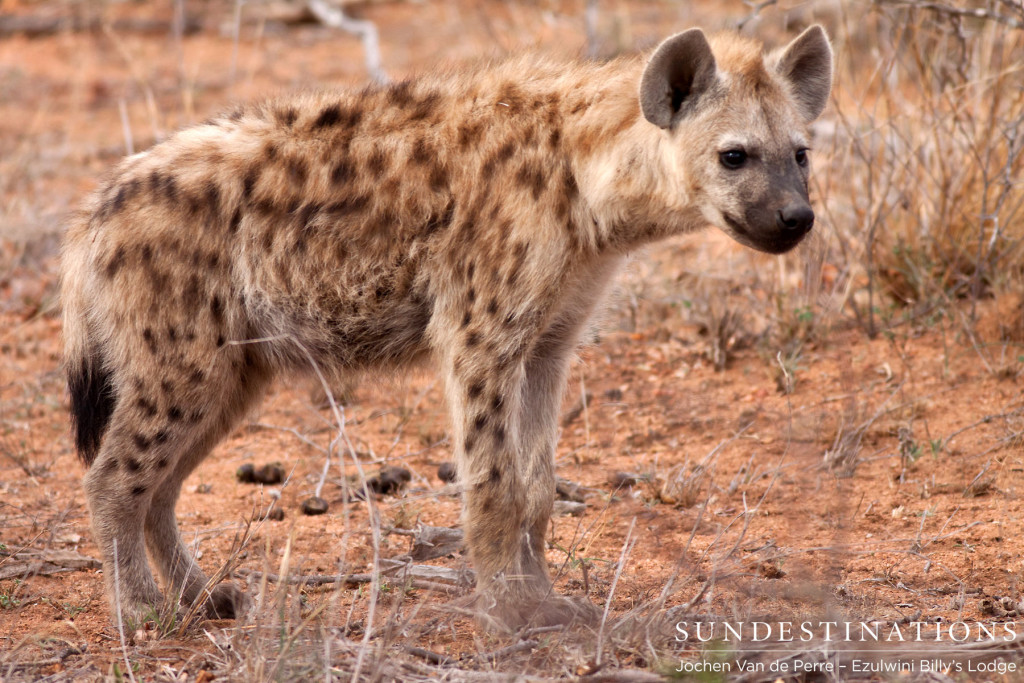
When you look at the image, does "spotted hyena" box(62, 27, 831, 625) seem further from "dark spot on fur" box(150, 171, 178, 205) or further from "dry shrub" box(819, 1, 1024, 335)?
"dry shrub" box(819, 1, 1024, 335)

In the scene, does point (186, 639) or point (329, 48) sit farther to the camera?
point (329, 48)

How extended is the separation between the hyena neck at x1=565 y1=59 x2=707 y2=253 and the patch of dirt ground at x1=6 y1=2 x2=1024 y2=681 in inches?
28.8

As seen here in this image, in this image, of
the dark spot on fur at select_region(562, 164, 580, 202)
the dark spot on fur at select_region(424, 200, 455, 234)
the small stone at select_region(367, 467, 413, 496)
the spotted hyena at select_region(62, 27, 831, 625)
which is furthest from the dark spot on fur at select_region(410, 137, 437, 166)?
the small stone at select_region(367, 467, 413, 496)

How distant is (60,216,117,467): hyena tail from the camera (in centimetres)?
314

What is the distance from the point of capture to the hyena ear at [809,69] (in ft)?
10.0

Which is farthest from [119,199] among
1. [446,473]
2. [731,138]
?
[731,138]

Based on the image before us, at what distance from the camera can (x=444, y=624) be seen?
2.80 metres

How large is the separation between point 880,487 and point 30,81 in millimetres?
7469

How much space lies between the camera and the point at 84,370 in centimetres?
317

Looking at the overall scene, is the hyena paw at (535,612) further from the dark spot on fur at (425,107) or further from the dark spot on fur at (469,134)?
the dark spot on fur at (425,107)

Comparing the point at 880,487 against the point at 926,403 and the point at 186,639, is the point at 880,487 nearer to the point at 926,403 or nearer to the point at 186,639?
the point at 926,403

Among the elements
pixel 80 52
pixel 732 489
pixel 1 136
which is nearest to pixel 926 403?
pixel 732 489

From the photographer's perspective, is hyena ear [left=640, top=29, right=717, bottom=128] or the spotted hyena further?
the spotted hyena

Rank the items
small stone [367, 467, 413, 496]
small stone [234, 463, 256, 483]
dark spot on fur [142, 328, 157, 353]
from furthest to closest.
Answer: small stone [234, 463, 256, 483]
small stone [367, 467, 413, 496]
dark spot on fur [142, 328, 157, 353]
